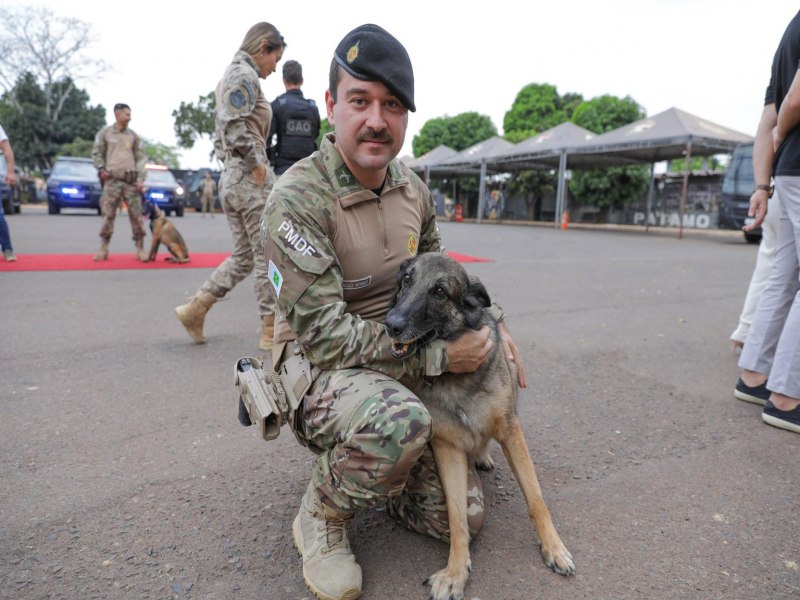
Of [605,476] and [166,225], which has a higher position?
[166,225]

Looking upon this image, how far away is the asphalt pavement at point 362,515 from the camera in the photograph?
6.47 ft

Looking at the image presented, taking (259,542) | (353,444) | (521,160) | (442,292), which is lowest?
(259,542)

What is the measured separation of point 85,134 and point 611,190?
4224 cm

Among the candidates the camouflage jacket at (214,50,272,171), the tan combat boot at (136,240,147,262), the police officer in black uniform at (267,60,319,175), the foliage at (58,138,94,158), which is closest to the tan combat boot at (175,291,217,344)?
the camouflage jacket at (214,50,272,171)

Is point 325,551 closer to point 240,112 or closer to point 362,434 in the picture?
point 362,434

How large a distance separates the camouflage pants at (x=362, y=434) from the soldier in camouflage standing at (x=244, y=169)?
255 cm

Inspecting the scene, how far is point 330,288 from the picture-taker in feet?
6.63

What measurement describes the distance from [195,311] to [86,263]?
564 centimetres

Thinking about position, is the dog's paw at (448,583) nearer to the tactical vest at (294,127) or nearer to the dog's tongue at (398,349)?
the dog's tongue at (398,349)

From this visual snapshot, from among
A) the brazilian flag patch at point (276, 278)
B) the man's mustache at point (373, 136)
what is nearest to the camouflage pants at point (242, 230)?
the brazilian flag patch at point (276, 278)

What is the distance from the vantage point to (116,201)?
895cm

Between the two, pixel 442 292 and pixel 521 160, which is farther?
pixel 521 160

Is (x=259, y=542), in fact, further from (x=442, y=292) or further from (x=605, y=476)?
(x=605, y=476)

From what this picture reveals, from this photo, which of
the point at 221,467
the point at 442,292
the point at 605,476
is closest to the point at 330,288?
the point at 442,292
